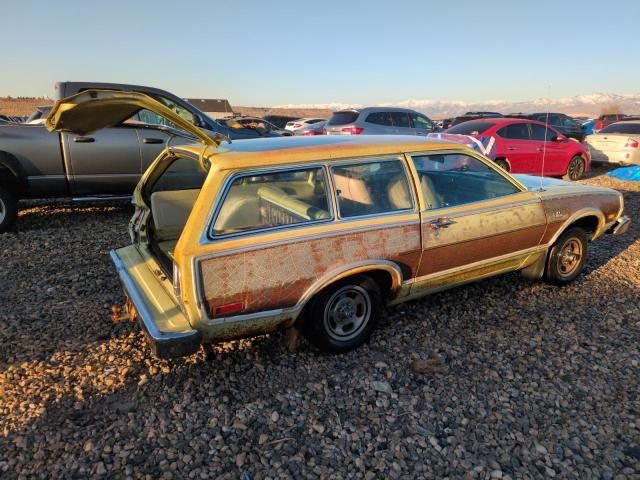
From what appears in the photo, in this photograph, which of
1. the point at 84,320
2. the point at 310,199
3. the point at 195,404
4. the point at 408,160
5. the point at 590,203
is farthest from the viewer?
the point at 590,203

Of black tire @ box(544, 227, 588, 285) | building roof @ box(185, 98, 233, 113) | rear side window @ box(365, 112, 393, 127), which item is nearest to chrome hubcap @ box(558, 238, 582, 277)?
black tire @ box(544, 227, 588, 285)

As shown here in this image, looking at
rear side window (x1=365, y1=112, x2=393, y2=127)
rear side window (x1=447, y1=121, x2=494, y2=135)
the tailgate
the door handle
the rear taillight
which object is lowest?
the tailgate

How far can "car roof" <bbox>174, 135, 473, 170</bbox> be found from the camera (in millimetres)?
2992

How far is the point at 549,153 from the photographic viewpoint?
10578mm

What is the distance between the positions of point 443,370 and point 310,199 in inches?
61.2

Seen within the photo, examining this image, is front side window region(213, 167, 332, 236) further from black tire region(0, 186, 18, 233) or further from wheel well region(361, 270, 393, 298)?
black tire region(0, 186, 18, 233)

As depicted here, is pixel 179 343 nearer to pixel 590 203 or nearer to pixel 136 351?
pixel 136 351

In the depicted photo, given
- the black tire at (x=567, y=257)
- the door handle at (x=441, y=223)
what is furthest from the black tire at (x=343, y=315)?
the black tire at (x=567, y=257)

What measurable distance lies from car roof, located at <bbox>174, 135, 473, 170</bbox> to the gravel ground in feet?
4.80

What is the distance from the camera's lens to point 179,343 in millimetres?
2705

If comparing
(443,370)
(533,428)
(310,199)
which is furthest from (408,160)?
(533,428)

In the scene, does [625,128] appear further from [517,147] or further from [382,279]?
[382,279]

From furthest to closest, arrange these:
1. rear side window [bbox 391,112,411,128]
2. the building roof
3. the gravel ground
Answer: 1. the building roof
2. rear side window [bbox 391,112,411,128]
3. the gravel ground

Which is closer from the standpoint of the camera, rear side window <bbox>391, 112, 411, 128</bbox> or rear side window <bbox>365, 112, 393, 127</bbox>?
rear side window <bbox>365, 112, 393, 127</bbox>
